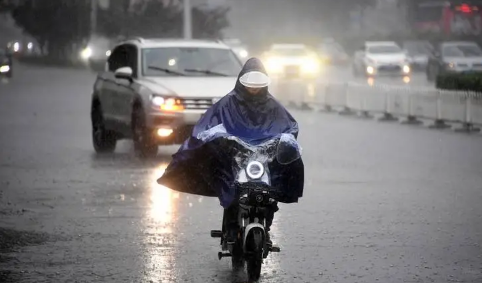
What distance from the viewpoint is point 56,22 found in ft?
238

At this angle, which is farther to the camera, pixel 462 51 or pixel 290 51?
pixel 290 51

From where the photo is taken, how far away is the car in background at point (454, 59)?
4856 centimetres

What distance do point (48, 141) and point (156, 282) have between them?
14786 millimetres

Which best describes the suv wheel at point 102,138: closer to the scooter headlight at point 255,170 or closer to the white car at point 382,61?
the scooter headlight at point 255,170

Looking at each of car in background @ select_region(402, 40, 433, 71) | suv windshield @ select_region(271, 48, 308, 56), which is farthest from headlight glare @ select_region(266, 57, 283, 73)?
car in background @ select_region(402, 40, 433, 71)

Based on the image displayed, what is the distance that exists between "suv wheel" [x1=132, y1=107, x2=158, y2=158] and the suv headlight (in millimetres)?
350

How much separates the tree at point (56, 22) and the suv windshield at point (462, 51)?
23.2 meters

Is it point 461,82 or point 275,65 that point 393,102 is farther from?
point 275,65

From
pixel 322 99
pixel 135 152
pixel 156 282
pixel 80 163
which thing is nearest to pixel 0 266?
pixel 156 282

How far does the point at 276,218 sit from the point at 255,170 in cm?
380

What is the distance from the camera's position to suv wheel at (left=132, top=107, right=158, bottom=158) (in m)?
19.3

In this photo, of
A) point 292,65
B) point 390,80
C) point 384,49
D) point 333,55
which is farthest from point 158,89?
point 333,55

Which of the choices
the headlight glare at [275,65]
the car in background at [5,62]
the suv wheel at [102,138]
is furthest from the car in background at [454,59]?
the suv wheel at [102,138]

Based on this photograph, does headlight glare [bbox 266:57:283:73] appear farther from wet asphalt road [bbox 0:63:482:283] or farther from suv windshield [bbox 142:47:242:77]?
suv windshield [bbox 142:47:242:77]
